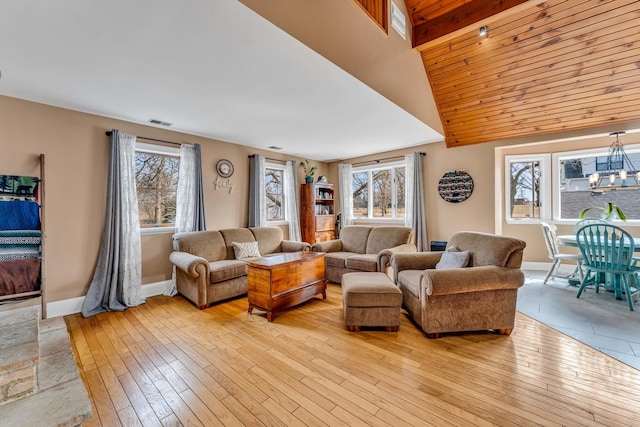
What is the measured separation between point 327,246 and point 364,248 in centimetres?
64

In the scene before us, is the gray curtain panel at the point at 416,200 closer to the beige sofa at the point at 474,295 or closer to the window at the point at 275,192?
the beige sofa at the point at 474,295

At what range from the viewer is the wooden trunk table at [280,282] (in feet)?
9.45

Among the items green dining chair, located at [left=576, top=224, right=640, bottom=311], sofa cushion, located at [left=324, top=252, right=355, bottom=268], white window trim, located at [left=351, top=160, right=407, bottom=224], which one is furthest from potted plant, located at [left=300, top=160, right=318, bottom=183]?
green dining chair, located at [left=576, top=224, right=640, bottom=311]

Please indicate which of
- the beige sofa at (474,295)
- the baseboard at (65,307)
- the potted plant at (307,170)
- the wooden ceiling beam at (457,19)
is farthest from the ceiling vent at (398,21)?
the baseboard at (65,307)

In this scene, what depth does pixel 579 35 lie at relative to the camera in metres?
2.89

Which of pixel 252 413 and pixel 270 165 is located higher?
pixel 270 165

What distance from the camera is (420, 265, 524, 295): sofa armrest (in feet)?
7.75

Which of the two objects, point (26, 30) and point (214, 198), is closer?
point (26, 30)

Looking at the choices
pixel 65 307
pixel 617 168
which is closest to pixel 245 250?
pixel 65 307

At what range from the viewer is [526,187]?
4980 millimetres

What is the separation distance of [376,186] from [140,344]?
490 cm

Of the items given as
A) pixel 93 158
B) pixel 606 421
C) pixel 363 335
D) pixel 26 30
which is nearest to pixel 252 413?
pixel 363 335

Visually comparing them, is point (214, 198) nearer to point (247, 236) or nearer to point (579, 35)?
point (247, 236)

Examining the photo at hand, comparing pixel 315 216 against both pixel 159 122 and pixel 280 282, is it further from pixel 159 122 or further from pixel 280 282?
pixel 159 122
